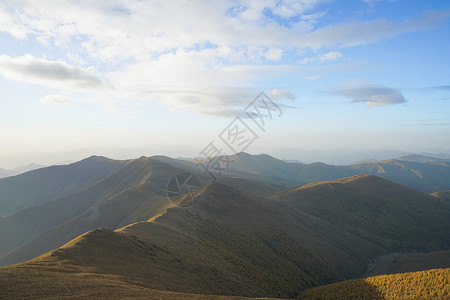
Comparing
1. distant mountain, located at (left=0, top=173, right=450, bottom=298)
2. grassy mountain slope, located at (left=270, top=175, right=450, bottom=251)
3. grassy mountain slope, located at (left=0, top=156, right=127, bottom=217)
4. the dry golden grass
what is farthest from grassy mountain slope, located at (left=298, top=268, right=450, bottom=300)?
grassy mountain slope, located at (left=0, top=156, right=127, bottom=217)

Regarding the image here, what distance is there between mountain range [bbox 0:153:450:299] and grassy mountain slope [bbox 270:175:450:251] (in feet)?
1.70

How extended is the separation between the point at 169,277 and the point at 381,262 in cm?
7104

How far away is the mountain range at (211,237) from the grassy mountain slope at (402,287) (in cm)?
1193

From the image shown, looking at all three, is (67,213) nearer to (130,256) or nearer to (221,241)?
(221,241)

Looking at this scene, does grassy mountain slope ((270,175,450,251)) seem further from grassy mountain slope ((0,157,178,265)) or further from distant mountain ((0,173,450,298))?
grassy mountain slope ((0,157,178,265))

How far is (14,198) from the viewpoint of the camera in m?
170

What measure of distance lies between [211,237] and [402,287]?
35.5 metres

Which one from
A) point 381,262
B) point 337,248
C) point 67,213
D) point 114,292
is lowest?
point 381,262

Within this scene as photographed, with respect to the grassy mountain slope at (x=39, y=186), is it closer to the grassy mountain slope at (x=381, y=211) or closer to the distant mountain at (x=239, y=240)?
the distant mountain at (x=239, y=240)

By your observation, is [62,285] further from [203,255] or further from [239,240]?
[239,240]

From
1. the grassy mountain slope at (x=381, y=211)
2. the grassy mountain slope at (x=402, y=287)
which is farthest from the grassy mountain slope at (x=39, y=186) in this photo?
the grassy mountain slope at (x=402, y=287)

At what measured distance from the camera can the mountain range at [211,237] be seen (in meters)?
Answer: 26.6

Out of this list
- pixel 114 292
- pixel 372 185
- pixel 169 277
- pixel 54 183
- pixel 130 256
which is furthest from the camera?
pixel 54 183

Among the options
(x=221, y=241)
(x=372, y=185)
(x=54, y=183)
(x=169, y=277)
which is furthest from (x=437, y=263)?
(x=54, y=183)
